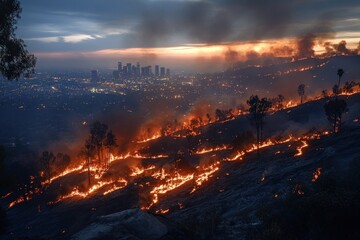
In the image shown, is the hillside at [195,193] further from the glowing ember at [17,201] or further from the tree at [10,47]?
the tree at [10,47]

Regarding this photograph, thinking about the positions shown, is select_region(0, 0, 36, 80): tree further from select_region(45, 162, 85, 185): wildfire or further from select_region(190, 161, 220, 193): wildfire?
select_region(45, 162, 85, 185): wildfire

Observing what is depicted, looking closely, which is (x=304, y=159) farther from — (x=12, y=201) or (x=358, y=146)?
(x=12, y=201)

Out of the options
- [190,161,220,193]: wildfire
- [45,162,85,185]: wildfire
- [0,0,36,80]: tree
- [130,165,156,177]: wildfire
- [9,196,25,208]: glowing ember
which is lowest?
[9,196,25,208]: glowing ember

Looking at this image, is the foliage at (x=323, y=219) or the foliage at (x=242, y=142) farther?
the foliage at (x=242, y=142)

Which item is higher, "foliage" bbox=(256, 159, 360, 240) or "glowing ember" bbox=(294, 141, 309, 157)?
"foliage" bbox=(256, 159, 360, 240)

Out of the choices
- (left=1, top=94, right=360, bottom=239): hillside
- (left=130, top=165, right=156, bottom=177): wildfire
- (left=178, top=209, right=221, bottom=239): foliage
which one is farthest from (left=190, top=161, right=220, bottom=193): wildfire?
(left=178, top=209, right=221, bottom=239): foliage

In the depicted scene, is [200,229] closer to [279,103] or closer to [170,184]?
[170,184]

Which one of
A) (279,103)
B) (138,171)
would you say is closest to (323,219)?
(138,171)

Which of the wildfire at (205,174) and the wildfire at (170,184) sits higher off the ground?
the wildfire at (205,174)

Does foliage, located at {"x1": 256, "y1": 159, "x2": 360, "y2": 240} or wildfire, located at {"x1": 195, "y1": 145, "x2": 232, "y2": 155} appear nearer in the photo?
foliage, located at {"x1": 256, "y1": 159, "x2": 360, "y2": 240}

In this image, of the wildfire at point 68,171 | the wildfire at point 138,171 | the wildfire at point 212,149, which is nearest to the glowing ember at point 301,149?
the wildfire at point 212,149

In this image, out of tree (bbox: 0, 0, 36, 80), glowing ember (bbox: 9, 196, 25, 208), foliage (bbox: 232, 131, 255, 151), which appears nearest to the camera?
tree (bbox: 0, 0, 36, 80)
